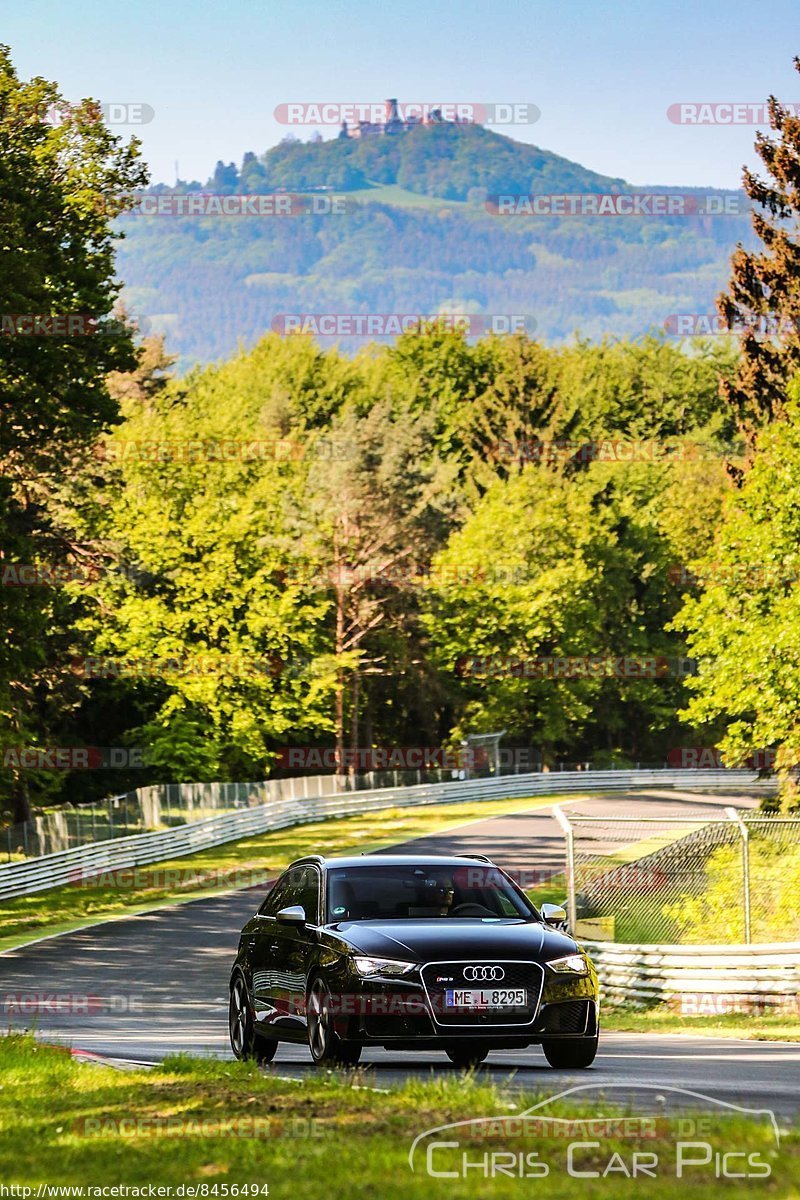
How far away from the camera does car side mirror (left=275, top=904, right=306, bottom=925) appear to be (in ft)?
40.1

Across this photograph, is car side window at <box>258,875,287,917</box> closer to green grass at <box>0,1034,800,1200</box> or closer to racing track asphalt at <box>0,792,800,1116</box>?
racing track asphalt at <box>0,792,800,1116</box>

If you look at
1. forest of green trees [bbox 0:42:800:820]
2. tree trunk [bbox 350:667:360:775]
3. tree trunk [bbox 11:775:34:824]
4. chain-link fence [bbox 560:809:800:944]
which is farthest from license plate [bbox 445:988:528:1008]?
tree trunk [bbox 350:667:360:775]

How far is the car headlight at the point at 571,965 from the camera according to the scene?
444 inches

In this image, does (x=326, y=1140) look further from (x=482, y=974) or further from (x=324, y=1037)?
(x=324, y=1037)

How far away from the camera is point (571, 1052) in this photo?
38.4 feet

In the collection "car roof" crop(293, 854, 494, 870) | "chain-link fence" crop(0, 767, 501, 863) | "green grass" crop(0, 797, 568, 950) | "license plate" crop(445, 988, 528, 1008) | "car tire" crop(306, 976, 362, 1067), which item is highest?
"car roof" crop(293, 854, 494, 870)

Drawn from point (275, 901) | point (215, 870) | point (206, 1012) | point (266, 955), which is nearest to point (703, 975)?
point (206, 1012)

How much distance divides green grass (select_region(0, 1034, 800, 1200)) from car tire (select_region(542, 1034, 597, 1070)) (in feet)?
5.44

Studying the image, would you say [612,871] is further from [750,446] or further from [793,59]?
[793,59]

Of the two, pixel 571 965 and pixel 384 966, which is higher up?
pixel 384 966

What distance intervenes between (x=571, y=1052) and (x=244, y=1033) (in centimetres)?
280

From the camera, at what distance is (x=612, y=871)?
3009 cm

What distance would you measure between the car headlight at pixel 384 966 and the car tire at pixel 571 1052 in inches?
47.2

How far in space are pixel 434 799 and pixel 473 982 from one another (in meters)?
55.9
